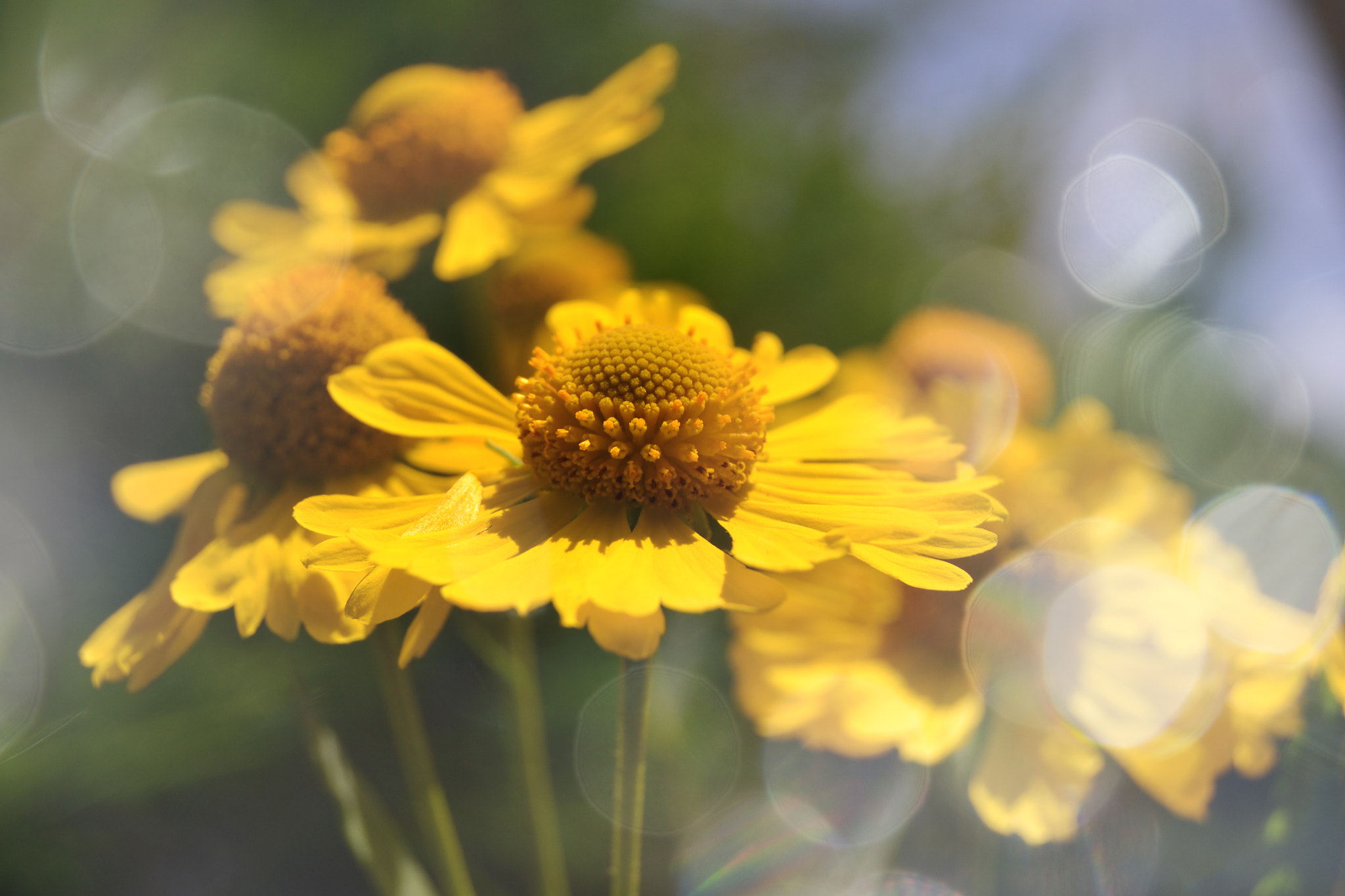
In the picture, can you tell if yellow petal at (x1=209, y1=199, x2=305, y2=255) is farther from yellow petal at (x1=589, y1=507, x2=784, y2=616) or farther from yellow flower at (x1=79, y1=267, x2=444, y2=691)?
yellow petal at (x1=589, y1=507, x2=784, y2=616)

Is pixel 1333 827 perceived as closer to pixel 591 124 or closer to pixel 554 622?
pixel 554 622

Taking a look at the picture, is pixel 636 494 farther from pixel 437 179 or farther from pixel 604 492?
pixel 437 179

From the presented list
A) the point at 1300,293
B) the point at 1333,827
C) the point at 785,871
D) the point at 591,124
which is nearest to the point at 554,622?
the point at 785,871

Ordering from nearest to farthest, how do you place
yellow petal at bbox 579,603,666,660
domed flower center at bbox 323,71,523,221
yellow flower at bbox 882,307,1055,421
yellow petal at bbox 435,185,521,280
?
1. yellow petal at bbox 579,603,666,660
2. yellow petal at bbox 435,185,521,280
3. domed flower center at bbox 323,71,523,221
4. yellow flower at bbox 882,307,1055,421

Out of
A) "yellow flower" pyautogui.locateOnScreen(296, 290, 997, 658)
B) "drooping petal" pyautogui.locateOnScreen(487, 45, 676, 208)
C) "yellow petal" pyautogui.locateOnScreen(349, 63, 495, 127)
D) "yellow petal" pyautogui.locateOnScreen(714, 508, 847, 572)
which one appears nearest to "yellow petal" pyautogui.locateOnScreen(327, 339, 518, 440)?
"yellow flower" pyautogui.locateOnScreen(296, 290, 997, 658)

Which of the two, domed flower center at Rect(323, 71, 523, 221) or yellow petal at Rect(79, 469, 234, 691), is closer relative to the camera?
yellow petal at Rect(79, 469, 234, 691)

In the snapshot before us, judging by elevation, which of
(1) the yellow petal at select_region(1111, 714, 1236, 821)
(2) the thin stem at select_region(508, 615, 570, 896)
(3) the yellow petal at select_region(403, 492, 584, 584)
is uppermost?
(3) the yellow petal at select_region(403, 492, 584, 584)

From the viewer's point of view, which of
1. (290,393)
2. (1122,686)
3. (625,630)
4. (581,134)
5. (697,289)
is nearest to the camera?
(625,630)

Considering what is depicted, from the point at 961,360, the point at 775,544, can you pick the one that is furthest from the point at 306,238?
the point at 961,360
